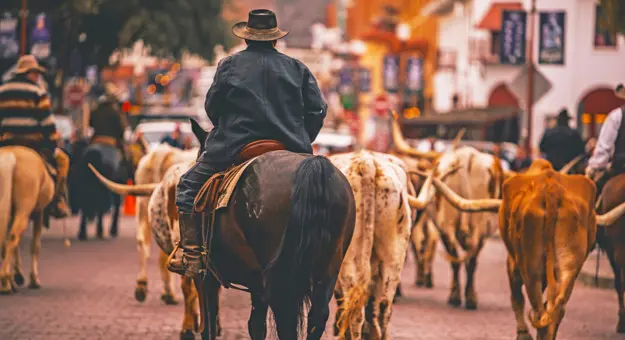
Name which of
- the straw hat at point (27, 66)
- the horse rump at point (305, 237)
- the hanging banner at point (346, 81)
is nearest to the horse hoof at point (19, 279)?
the straw hat at point (27, 66)

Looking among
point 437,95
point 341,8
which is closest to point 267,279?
point 437,95

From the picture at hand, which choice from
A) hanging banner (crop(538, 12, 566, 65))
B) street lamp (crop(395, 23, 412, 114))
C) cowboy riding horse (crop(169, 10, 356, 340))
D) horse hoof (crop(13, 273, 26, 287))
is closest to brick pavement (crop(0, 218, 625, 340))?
horse hoof (crop(13, 273, 26, 287))

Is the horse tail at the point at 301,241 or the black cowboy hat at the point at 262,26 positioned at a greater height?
the black cowboy hat at the point at 262,26

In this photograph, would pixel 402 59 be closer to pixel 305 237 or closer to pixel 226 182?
pixel 226 182

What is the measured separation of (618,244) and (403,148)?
15.3ft

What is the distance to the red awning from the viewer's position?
54.0 meters

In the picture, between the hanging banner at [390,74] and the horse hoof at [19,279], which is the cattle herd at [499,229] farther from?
the hanging banner at [390,74]

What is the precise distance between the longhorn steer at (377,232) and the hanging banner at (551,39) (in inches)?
909

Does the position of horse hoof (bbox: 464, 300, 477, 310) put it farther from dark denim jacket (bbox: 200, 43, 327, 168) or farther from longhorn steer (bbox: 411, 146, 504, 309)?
dark denim jacket (bbox: 200, 43, 327, 168)

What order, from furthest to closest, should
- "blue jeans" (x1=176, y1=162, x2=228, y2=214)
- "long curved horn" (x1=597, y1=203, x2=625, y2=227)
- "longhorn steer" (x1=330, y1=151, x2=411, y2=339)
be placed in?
"long curved horn" (x1=597, y1=203, x2=625, y2=227) → "longhorn steer" (x1=330, y1=151, x2=411, y2=339) → "blue jeans" (x1=176, y1=162, x2=228, y2=214)

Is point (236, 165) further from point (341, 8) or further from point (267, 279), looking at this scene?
point (341, 8)

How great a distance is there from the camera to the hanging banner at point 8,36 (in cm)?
2823

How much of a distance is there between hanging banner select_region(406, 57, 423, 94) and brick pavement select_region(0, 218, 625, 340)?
4731cm

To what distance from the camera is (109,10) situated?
33.0 m
